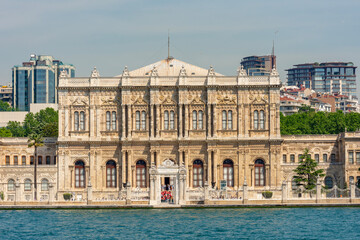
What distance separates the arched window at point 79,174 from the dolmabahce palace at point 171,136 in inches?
2.9

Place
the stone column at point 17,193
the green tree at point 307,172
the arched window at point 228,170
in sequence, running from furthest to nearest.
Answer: the arched window at point 228,170
the green tree at point 307,172
the stone column at point 17,193

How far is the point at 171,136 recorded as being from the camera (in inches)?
3351

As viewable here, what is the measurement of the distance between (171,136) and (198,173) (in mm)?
4265

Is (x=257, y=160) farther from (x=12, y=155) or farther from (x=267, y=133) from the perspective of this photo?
(x=12, y=155)

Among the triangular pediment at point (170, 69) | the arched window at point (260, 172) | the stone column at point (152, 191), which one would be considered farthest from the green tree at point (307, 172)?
the stone column at point (152, 191)

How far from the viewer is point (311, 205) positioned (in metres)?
73.3

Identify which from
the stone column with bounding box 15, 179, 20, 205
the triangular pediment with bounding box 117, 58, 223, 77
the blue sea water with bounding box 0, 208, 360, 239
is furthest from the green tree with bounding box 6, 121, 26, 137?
the blue sea water with bounding box 0, 208, 360, 239

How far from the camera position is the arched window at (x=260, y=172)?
84.9 meters

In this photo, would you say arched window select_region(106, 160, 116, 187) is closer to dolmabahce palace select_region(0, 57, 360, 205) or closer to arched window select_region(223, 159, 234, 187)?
dolmabahce palace select_region(0, 57, 360, 205)

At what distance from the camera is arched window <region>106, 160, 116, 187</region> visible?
85.7 m

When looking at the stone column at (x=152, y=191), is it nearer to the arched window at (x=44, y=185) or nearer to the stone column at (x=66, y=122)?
the stone column at (x=66, y=122)

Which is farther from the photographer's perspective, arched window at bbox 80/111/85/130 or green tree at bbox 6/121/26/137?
green tree at bbox 6/121/26/137

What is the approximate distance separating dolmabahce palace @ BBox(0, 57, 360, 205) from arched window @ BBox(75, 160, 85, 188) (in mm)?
75

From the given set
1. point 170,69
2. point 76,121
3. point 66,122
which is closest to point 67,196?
point 66,122
